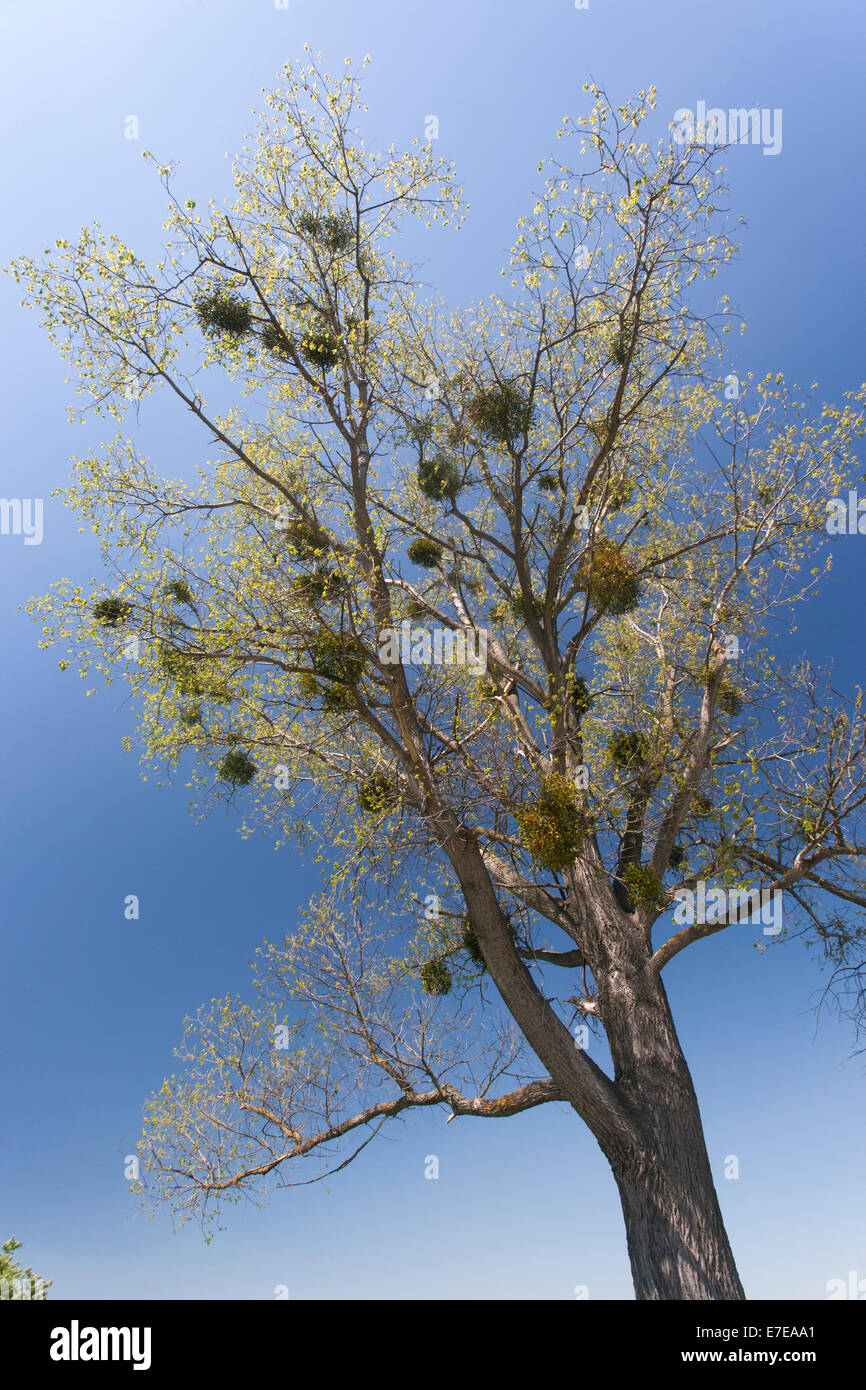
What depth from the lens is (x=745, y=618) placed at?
826 centimetres

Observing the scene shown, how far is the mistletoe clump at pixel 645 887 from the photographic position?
21.9ft

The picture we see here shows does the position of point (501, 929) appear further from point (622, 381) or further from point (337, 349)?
point (337, 349)

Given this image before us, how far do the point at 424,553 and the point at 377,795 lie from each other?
16.6ft

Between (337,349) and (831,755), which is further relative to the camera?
(337,349)

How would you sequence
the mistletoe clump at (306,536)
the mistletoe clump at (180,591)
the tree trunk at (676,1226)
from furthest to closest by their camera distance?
the mistletoe clump at (306,536) → the mistletoe clump at (180,591) → the tree trunk at (676,1226)

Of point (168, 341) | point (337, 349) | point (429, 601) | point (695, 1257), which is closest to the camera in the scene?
point (695, 1257)

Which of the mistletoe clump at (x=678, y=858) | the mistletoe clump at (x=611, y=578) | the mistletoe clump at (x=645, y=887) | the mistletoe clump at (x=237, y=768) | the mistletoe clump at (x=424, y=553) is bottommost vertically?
the mistletoe clump at (x=645, y=887)

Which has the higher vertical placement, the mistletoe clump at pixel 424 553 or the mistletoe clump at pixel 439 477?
the mistletoe clump at pixel 439 477

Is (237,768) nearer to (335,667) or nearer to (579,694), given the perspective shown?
(335,667)

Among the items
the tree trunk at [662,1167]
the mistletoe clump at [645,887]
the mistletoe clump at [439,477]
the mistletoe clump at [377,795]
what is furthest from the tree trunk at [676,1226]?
the mistletoe clump at [439,477]

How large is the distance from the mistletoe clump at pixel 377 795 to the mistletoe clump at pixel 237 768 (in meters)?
1.69

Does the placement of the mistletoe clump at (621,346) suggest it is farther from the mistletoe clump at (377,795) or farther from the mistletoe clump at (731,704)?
the mistletoe clump at (377,795)
